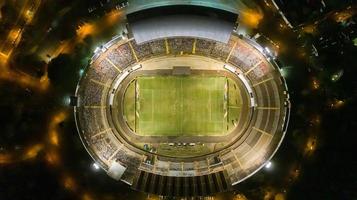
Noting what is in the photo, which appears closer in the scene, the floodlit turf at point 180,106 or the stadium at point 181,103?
the stadium at point 181,103

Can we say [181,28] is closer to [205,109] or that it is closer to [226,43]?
[226,43]

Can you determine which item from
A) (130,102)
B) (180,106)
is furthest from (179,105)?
(130,102)

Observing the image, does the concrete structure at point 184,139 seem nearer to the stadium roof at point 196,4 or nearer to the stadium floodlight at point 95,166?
the stadium floodlight at point 95,166

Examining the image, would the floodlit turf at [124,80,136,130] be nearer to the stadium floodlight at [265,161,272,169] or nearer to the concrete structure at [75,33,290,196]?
the concrete structure at [75,33,290,196]

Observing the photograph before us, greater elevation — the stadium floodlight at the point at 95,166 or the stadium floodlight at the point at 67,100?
the stadium floodlight at the point at 67,100

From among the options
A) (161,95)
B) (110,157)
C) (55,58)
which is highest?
(55,58)

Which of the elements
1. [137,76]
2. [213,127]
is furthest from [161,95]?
[213,127]

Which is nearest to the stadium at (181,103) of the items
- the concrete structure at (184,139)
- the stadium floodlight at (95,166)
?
the concrete structure at (184,139)
